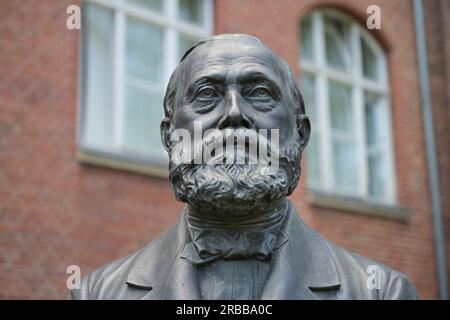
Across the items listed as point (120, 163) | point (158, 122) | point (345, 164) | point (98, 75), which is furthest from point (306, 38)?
point (120, 163)

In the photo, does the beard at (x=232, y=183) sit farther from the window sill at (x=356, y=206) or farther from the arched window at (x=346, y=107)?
the arched window at (x=346, y=107)

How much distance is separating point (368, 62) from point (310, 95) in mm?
1129

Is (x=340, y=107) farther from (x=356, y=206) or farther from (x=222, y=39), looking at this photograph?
(x=222, y=39)

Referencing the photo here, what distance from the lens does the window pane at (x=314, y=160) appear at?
938cm

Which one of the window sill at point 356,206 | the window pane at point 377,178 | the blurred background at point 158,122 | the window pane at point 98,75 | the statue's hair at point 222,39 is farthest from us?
the window pane at point 377,178

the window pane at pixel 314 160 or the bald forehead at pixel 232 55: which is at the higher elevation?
the window pane at pixel 314 160

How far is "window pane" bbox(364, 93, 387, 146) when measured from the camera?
1020 cm

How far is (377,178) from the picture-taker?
1005 cm

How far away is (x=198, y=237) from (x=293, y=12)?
22.8 feet

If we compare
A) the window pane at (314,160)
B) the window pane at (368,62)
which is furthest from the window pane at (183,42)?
the window pane at (368,62)

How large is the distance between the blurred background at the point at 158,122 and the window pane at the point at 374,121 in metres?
0.02
